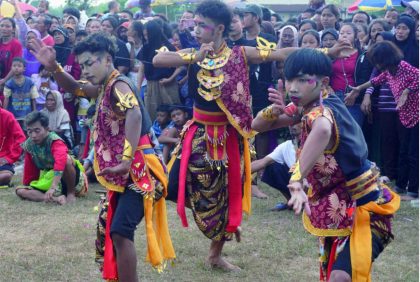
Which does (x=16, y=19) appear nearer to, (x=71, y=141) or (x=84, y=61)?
(x=71, y=141)

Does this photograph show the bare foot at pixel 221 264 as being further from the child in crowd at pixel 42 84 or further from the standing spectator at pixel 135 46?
the child in crowd at pixel 42 84

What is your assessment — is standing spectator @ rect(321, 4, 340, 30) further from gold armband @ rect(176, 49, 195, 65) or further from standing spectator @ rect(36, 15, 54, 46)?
gold armband @ rect(176, 49, 195, 65)

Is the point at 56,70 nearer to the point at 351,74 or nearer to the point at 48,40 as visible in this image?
the point at 351,74

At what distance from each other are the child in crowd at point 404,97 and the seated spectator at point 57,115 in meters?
4.14

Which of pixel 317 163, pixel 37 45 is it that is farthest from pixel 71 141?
pixel 317 163

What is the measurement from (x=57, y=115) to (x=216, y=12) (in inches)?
200

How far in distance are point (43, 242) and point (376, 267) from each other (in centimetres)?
276

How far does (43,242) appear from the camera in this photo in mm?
6332

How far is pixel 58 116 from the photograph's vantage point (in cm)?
1005

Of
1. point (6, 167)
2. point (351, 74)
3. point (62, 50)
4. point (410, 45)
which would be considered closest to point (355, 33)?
point (351, 74)

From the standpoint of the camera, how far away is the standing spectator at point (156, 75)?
9789 mm

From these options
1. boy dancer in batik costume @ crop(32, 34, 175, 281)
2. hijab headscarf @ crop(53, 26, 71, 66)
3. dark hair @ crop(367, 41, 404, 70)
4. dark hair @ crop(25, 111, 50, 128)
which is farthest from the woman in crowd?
boy dancer in batik costume @ crop(32, 34, 175, 281)

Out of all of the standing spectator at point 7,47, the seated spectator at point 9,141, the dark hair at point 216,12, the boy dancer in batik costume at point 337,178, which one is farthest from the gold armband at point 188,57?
the standing spectator at point 7,47

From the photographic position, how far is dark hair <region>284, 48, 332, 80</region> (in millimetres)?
3830
